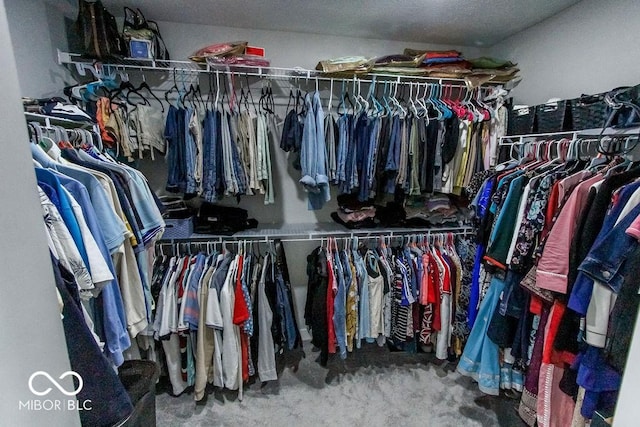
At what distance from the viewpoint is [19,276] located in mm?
474

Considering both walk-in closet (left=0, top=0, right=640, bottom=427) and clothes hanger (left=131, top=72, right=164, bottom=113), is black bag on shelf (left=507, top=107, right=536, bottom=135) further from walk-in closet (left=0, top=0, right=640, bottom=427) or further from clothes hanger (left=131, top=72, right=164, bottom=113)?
clothes hanger (left=131, top=72, right=164, bottom=113)

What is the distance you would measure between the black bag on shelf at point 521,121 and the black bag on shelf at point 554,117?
0.11ft

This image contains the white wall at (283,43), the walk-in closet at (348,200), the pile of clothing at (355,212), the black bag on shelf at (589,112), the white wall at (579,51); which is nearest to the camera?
the walk-in closet at (348,200)

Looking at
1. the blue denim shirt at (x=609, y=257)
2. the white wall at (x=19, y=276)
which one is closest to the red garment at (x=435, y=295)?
the blue denim shirt at (x=609, y=257)

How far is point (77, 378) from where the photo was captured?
76 cm

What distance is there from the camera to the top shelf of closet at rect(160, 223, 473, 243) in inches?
76.4

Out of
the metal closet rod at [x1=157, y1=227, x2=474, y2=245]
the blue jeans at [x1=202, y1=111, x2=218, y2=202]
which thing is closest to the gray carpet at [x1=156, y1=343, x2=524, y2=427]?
the metal closet rod at [x1=157, y1=227, x2=474, y2=245]

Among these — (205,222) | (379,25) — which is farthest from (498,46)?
(205,222)

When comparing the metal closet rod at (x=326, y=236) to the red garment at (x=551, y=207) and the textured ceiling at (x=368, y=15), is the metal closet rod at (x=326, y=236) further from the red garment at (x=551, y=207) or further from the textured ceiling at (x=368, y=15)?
the textured ceiling at (x=368, y=15)

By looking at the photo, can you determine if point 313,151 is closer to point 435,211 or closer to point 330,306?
point 330,306

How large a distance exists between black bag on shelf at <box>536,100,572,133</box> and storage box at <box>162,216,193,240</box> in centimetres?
231

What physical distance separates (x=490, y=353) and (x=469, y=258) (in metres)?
0.66

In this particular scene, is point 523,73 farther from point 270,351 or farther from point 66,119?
point 66,119

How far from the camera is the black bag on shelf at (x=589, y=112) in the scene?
4.50 ft
